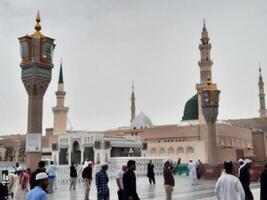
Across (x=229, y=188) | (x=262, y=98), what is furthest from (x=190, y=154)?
(x=229, y=188)

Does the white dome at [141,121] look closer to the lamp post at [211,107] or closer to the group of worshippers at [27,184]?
the lamp post at [211,107]

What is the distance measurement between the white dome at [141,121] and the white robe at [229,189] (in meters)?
51.2

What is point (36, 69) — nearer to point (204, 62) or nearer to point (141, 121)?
point (204, 62)

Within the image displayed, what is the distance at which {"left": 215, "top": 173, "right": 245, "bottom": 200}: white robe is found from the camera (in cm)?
489

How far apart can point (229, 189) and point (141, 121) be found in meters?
52.6

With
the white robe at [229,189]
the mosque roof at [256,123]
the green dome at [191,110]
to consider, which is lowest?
the white robe at [229,189]

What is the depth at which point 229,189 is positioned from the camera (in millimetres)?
4902

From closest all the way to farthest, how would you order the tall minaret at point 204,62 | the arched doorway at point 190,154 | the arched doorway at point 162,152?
the tall minaret at point 204,62, the arched doorway at point 190,154, the arched doorway at point 162,152

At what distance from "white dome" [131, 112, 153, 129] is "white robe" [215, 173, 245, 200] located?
51192 mm

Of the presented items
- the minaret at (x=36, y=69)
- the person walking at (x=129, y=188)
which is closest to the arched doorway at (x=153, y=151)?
the minaret at (x=36, y=69)

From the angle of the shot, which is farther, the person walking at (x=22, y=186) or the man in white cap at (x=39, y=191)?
the person walking at (x=22, y=186)

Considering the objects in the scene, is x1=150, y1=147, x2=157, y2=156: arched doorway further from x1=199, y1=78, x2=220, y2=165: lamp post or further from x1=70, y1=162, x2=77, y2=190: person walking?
Result: x1=70, y1=162, x2=77, y2=190: person walking

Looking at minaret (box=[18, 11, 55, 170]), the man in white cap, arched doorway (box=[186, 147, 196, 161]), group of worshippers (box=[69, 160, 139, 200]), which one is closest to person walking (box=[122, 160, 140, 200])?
group of worshippers (box=[69, 160, 139, 200])

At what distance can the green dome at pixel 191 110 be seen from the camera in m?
48.0
